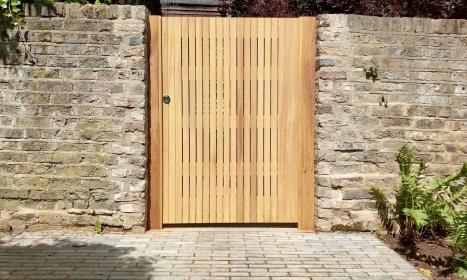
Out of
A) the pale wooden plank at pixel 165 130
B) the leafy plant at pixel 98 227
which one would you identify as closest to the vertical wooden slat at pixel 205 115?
the pale wooden plank at pixel 165 130

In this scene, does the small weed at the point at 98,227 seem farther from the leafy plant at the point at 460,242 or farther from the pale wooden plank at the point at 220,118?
the leafy plant at the point at 460,242

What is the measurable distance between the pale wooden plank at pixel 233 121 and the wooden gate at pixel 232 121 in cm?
1

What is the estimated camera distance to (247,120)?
554cm

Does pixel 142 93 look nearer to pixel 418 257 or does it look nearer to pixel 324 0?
pixel 418 257

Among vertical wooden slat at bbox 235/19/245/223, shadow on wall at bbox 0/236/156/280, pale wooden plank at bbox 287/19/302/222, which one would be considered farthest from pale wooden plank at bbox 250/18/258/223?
shadow on wall at bbox 0/236/156/280

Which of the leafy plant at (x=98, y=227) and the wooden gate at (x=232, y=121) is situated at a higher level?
the wooden gate at (x=232, y=121)

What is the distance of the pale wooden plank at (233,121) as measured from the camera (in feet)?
18.1

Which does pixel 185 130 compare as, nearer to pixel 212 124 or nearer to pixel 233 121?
pixel 212 124

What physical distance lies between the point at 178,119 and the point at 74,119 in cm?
120

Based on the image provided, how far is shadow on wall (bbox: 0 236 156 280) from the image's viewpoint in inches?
160

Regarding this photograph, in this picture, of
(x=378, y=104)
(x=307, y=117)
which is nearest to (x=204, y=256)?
(x=307, y=117)

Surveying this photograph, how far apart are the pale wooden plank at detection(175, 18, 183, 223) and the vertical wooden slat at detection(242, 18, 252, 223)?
30.6 inches

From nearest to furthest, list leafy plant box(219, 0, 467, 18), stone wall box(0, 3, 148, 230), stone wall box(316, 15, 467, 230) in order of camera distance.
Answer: stone wall box(0, 3, 148, 230)
stone wall box(316, 15, 467, 230)
leafy plant box(219, 0, 467, 18)

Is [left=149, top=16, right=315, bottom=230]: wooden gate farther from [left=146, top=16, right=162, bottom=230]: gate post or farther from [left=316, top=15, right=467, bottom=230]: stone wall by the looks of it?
[left=316, top=15, right=467, bottom=230]: stone wall
